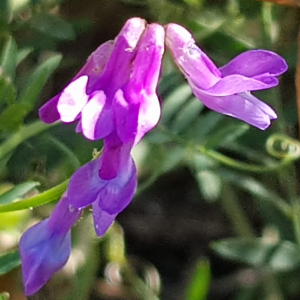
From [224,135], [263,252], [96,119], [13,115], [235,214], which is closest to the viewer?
[96,119]

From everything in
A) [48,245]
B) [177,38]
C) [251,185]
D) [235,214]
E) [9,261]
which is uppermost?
[177,38]

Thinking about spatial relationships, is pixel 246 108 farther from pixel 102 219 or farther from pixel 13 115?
pixel 13 115

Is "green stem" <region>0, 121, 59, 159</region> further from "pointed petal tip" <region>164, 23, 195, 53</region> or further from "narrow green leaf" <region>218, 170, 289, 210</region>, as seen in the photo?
"narrow green leaf" <region>218, 170, 289, 210</region>

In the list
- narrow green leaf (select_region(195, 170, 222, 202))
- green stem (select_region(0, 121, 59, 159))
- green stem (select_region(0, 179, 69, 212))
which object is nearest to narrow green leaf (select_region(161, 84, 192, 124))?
narrow green leaf (select_region(195, 170, 222, 202))

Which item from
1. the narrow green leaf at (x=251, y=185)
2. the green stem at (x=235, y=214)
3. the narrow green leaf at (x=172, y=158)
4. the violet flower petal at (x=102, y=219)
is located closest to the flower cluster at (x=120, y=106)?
the violet flower petal at (x=102, y=219)

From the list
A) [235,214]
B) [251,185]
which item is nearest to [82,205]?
[251,185]
